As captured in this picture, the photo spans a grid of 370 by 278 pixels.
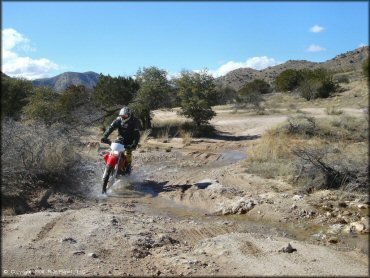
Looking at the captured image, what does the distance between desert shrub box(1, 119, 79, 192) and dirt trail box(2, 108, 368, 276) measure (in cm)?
90

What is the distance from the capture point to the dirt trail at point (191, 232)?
18.3ft

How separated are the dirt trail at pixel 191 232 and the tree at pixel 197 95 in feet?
30.1

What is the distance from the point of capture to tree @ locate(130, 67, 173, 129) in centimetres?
2170

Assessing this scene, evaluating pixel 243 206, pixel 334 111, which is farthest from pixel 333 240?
pixel 334 111

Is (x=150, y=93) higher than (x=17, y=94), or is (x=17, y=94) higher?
(x=17, y=94)

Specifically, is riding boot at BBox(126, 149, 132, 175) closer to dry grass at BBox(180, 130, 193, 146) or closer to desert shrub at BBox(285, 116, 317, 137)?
dry grass at BBox(180, 130, 193, 146)

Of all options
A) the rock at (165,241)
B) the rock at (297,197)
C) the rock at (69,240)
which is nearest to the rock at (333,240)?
the rock at (297,197)

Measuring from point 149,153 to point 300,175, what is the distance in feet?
24.0

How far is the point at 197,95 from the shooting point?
22.6 m

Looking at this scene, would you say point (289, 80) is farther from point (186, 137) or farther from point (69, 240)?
point (69, 240)

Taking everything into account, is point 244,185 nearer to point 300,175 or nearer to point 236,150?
point 300,175

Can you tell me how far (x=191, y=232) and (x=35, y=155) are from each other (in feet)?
16.0

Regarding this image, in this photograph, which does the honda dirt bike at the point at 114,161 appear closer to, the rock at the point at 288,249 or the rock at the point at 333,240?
the rock at the point at 333,240

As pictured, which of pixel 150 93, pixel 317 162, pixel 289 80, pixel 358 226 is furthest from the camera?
pixel 289 80
